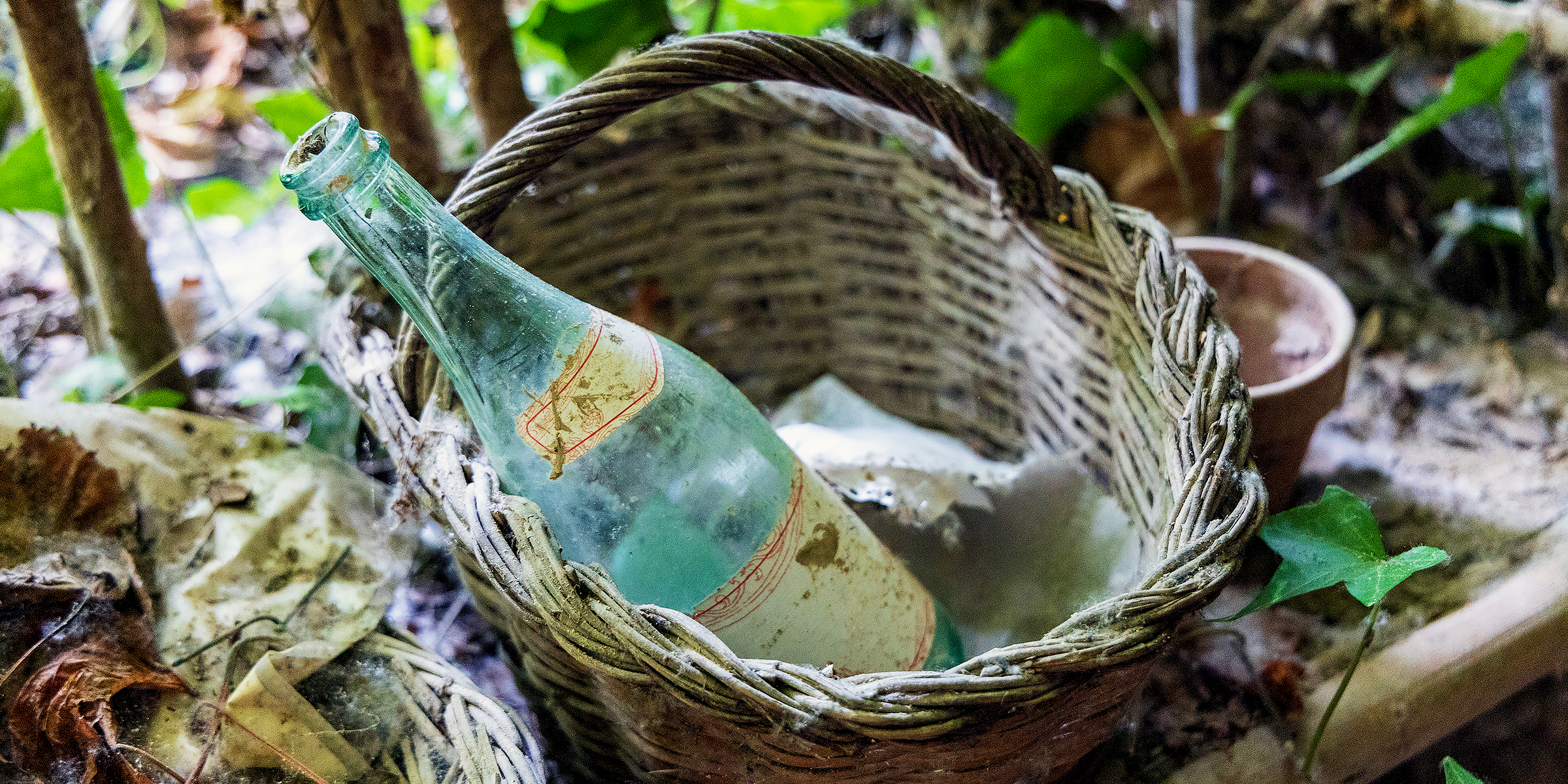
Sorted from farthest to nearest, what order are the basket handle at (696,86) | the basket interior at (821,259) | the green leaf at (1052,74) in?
the green leaf at (1052,74), the basket interior at (821,259), the basket handle at (696,86)

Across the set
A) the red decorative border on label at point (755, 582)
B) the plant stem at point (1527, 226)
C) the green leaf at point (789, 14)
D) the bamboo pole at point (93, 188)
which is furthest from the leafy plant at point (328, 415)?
the plant stem at point (1527, 226)

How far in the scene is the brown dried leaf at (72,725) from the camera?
52cm

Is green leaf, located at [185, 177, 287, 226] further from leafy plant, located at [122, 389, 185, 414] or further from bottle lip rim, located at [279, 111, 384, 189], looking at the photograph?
bottle lip rim, located at [279, 111, 384, 189]

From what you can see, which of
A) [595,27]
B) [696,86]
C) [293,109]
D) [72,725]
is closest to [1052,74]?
[595,27]

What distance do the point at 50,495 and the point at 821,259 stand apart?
628 millimetres

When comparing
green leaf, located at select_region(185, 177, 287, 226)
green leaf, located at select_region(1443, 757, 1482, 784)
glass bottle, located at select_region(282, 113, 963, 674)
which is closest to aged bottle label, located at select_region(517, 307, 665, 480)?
glass bottle, located at select_region(282, 113, 963, 674)

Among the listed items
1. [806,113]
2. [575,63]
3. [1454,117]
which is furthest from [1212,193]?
[575,63]

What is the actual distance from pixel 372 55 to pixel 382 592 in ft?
1.38

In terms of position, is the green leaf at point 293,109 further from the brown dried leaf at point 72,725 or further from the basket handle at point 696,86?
the brown dried leaf at point 72,725

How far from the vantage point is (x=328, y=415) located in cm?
78

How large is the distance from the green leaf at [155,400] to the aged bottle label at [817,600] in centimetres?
47

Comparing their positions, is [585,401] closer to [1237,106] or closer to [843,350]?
[843,350]

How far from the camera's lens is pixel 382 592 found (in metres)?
0.65

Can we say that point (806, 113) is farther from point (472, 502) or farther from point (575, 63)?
point (472, 502)
